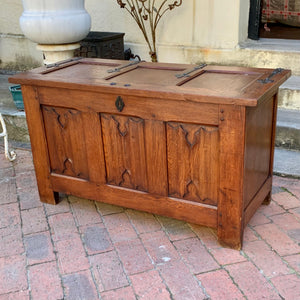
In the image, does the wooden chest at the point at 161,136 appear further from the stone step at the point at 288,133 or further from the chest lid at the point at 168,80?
the stone step at the point at 288,133

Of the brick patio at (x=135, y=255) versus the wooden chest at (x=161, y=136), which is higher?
the wooden chest at (x=161, y=136)

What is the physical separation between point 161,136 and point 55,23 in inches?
70.4

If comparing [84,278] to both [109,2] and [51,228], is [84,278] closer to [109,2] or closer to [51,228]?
[51,228]

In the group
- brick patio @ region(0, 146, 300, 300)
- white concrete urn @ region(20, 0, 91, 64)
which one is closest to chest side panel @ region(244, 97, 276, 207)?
brick patio @ region(0, 146, 300, 300)

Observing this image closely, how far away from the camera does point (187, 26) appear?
14.8 ft

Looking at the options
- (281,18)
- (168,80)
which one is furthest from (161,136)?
(281,18)

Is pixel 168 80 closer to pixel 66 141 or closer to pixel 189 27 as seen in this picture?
pixel 66 141

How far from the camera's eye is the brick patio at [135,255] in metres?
2.14

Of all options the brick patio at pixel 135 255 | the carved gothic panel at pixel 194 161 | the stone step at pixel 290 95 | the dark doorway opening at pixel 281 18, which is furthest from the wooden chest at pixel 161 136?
the dark doorway opening at pixel 281 18

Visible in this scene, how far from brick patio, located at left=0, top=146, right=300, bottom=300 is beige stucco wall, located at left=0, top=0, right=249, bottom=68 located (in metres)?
1.97

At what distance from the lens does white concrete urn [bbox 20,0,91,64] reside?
3.61m

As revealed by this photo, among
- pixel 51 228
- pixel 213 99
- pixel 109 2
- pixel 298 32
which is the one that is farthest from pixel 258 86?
pixel 298 32

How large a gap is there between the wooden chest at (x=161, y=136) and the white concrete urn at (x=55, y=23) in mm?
922

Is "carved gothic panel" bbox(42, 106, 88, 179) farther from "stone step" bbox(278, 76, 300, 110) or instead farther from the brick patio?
"stone step" bbox(278, 76, 300, 110)
